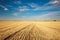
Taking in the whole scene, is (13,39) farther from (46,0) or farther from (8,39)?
(46,0)

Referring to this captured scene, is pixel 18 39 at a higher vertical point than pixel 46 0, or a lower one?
lower

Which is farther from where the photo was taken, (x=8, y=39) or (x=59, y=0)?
(x=59, y=0)

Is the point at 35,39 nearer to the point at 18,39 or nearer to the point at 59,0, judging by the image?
the point at 18,39

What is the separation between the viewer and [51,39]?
5.98 m

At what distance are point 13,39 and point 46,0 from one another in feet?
29.5

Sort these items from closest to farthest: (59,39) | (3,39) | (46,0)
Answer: (3,39) → (59,39) → (46,0)

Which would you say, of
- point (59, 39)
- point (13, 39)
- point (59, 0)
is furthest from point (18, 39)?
point (59, 0)

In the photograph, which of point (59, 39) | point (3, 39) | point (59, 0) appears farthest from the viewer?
point (59, 0)

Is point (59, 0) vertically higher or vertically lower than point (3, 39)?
higher

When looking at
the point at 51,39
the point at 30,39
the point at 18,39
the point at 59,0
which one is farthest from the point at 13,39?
the point at 59,0

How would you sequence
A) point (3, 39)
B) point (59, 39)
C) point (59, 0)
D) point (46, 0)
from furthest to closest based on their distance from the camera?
point (46, 0) → point (59, 0) → point (59, 39) → point (3, 39)

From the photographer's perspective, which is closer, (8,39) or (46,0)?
(8,39)

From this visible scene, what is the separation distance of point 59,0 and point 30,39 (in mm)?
7893

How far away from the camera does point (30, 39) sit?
575 centimetres
